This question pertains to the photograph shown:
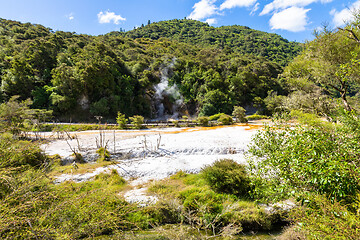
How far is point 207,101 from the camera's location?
3962 centimetres

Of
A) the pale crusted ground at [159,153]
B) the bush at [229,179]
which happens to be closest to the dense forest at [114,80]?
the pale crusted ground at [159,153]

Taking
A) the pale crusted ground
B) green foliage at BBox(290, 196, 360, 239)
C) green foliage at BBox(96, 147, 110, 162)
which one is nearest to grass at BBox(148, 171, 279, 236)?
the pale crusted ground

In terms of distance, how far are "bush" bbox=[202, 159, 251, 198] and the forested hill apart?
7131 cm

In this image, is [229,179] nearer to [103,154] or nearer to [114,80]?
[103,154]

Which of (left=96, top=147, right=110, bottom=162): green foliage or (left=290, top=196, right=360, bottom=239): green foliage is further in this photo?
(left=96, top=147, right=110, bottom=162): green foliage

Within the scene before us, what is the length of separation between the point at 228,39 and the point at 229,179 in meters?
112

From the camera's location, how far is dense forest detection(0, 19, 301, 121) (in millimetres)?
30422

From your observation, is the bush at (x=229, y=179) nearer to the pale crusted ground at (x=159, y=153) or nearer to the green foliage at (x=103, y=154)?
the pale crusted ground at (x=159, y=153)

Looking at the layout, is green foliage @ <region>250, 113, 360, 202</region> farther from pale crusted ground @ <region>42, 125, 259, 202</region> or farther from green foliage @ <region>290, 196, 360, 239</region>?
pale crusted ground @ <region>42, 125, 259, 202</region>

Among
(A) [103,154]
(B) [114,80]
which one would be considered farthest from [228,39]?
(A) [103,154]

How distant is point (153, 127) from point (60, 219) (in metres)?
23.8

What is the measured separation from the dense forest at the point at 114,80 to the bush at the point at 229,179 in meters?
29.0

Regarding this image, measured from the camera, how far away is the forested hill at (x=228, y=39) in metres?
84.1

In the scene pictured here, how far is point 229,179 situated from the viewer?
906 centimetres
